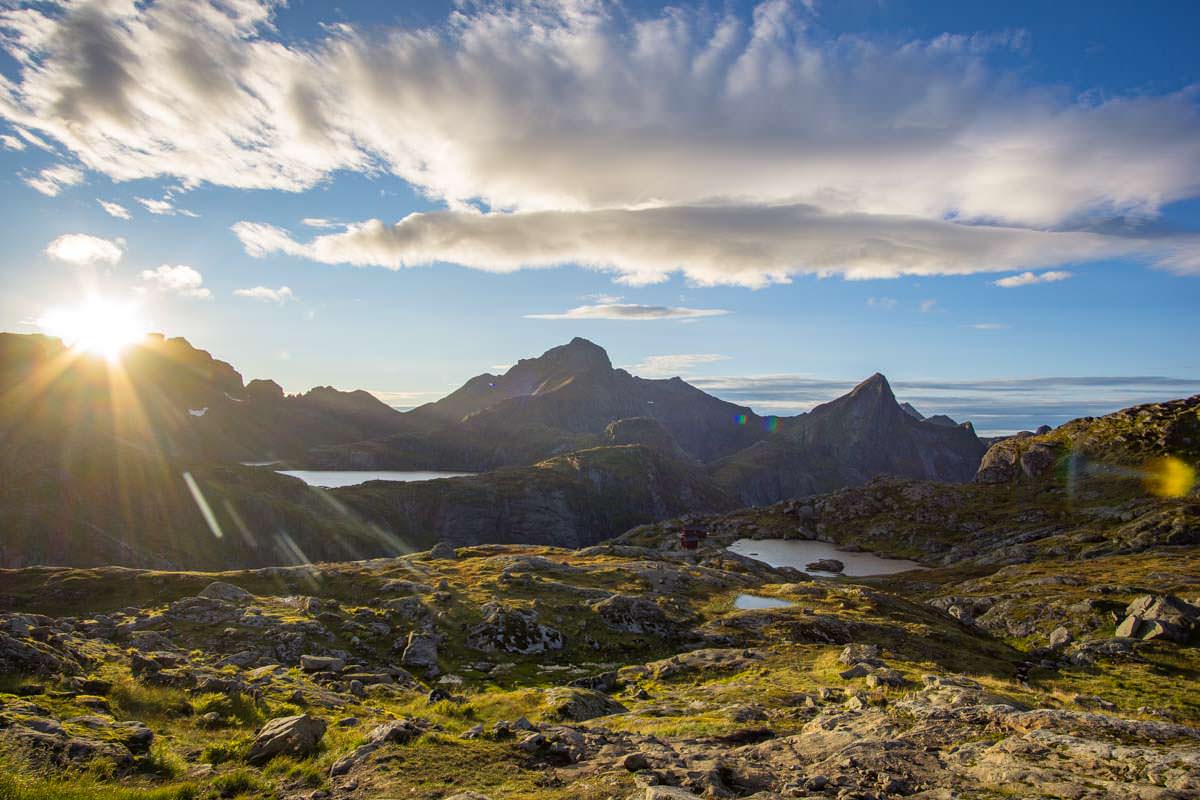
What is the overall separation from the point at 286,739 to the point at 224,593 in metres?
42.8

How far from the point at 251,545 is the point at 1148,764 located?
22940 cm

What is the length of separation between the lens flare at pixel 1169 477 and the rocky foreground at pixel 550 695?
126401 millimetres

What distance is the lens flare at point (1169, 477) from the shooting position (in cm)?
15188

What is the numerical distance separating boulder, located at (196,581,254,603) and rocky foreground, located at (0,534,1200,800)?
0.36 metres

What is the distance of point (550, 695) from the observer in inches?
1230

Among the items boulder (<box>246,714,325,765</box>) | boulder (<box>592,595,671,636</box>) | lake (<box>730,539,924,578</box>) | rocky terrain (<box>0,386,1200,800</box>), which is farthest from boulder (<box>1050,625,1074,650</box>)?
lake (<box>730,539,924,578</box>)

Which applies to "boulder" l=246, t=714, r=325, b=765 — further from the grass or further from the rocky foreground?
the grass

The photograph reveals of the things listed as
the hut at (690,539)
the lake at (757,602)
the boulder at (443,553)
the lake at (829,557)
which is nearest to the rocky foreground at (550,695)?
the lake at (757,602)

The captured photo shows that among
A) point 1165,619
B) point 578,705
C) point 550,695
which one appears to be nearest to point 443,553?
point 550,695

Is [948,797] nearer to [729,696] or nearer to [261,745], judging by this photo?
[729,696]

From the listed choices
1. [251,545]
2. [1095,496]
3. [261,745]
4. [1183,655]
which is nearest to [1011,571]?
[1183,655]

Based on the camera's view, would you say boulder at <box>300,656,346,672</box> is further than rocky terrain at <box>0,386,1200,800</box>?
Yes

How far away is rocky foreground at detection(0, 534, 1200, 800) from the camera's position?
53.1 feet

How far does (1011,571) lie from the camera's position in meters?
114
